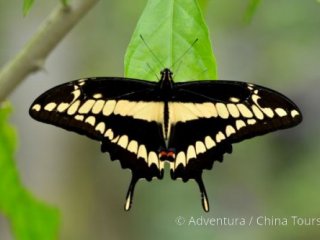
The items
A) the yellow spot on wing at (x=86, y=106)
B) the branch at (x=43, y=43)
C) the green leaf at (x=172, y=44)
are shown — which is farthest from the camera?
the yellow spot on wing at (x=86, y=106)

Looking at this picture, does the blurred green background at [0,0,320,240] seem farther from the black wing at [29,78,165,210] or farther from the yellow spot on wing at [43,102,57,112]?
the yellow spot on wing at [43,102,57,112]

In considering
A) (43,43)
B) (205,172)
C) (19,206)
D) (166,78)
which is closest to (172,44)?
(166,78)

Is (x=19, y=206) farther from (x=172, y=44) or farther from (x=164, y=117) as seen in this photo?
(x=172, y=44)

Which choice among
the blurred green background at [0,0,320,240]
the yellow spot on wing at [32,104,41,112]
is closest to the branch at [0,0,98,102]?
the yellow spot on wing at [32,104,41,112]

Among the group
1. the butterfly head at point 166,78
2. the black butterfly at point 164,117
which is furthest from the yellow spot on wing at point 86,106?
the butterfly head at point 166,78

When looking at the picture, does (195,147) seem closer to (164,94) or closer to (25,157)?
(164,94)

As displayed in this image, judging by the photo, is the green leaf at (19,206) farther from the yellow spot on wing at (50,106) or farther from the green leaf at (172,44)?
the green leaf at (172,44)
